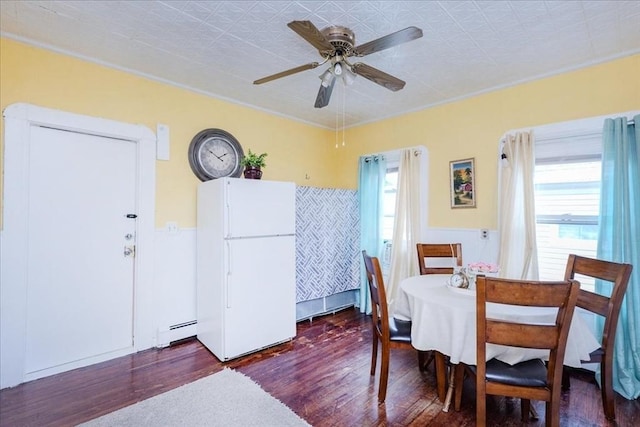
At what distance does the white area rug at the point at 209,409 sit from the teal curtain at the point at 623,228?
234 centimetres

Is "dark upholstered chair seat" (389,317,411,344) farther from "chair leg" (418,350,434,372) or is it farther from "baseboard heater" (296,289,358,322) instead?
"baseboard heater" (296,289,358,322)

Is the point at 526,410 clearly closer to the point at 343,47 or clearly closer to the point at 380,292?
the point at 380,292

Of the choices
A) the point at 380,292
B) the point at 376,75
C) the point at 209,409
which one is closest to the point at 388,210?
the point at 380,292

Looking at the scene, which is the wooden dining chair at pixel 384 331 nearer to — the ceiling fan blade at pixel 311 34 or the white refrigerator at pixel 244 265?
the white refrigerator at pixel 244 265

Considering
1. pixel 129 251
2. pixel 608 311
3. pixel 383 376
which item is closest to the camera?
pixel 608 311

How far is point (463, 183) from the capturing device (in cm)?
326

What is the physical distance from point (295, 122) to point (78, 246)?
109 inches

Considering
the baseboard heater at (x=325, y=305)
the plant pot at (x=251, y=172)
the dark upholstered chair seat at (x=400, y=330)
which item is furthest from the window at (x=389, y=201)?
the plant pot at (x=251, y=172)

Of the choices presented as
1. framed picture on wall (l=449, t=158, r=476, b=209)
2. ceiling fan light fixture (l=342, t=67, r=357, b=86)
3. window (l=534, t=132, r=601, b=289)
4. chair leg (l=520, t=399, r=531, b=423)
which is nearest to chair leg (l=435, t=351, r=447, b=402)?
chair leg (l=520, t=399, r=531, b=423)

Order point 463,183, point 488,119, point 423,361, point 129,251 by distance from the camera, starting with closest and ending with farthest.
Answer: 1. point 423,361
2. point 129,251
3. point 488,119
4. point 463,183

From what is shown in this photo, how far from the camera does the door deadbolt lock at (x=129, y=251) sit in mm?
2812

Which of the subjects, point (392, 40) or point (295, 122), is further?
point (295, 122)

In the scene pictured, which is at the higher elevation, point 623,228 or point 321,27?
point 321,27

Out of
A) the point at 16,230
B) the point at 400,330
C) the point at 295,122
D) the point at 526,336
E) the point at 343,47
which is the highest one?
the point at 295,122
